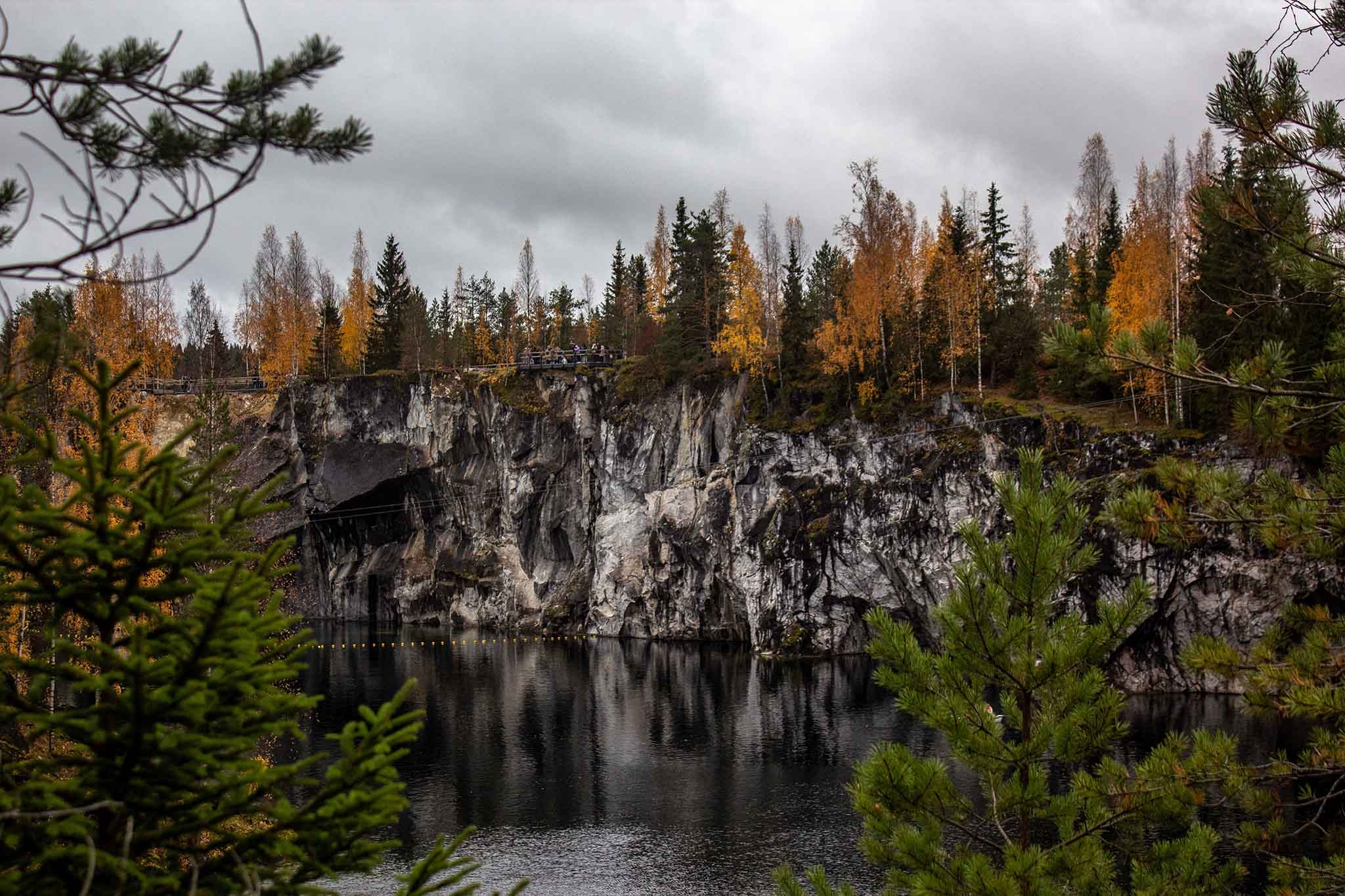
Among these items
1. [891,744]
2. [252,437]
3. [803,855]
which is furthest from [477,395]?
[891,744]

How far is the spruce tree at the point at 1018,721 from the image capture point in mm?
8164

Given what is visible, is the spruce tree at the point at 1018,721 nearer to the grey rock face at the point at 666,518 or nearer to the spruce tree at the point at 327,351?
the grey rock face at the point at 666,518

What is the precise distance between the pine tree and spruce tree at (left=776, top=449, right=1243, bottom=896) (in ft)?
230

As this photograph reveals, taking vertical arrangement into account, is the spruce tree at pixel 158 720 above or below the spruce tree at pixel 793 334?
below

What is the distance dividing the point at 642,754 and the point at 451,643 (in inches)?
1205

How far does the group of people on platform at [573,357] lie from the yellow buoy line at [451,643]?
1964 cm

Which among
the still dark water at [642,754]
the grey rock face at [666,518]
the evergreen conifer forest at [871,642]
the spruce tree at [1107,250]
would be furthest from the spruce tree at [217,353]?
the spruce tree at [1107,250]

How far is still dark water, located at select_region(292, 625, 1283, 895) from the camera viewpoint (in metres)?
23.8

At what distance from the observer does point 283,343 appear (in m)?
74.2

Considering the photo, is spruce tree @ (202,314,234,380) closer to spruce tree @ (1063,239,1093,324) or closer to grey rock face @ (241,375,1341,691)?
grey rock face @ (241,375,1341,691)

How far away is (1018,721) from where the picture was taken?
8.91 m

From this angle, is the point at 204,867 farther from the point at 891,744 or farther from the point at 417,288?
the point at 417,288

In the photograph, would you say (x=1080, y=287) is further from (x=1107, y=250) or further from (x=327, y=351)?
(x=327, y=351)

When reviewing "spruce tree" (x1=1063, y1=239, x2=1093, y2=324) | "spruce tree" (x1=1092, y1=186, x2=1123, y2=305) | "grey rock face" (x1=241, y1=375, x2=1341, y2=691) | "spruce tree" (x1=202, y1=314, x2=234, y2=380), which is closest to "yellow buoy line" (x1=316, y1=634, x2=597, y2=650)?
"grey rock face" (x1=241, y1=375, x2=1341, y2=691)
